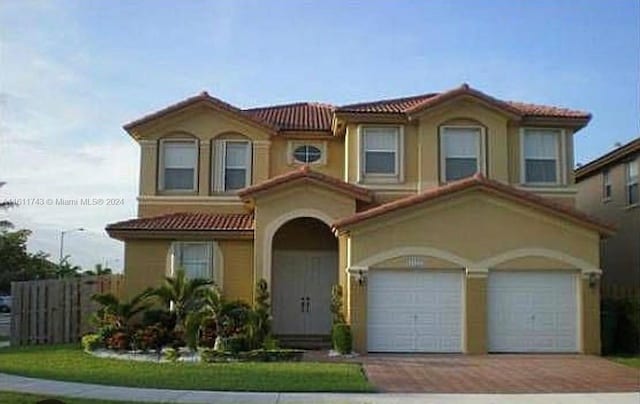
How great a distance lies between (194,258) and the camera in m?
25.6

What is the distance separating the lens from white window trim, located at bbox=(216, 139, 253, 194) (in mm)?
27516

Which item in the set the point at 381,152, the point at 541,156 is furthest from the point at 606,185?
the point at 381,152

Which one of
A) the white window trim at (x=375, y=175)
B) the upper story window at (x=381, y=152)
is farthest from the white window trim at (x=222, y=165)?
the upper story window at (x=381, y=152)

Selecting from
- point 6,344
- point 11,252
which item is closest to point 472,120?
point 6,344

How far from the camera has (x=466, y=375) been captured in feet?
58.6

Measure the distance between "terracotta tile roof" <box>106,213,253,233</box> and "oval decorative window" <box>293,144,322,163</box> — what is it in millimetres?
2624

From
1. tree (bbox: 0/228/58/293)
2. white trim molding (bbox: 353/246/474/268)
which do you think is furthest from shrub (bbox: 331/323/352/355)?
tree (bbox: 0/228/58/293)

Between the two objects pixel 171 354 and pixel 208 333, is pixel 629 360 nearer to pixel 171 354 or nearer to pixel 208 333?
pixel 208 333

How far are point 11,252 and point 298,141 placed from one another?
33.4m

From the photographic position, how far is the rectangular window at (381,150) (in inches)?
1046

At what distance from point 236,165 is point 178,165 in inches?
76.2

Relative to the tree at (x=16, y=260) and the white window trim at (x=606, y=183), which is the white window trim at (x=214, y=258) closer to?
the white window trim at (x=606, y=183)

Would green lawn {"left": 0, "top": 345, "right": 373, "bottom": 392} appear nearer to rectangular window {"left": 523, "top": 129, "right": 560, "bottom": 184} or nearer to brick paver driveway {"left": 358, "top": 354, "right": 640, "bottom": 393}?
brick paver driveway {"left": 358, "top": 354, "right": 640, "bottom": 393}

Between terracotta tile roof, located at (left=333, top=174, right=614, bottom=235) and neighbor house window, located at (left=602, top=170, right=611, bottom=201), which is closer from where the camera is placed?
terracotta tile roof, located at (left=333, top=174, right=614, bottom=235)
